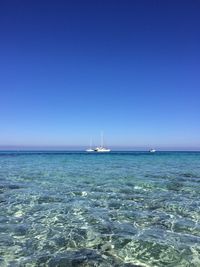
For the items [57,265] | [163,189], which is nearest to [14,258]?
[57,265]

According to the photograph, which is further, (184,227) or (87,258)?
(184,227)

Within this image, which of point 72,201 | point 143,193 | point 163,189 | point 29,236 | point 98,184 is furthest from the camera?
point 98,184

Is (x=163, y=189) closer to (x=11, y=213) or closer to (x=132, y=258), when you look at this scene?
(x=11, y=213)

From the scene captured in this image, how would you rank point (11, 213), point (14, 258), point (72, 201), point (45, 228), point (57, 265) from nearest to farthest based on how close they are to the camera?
1. point (57, 265)
2. point (14, 258)
3. point (45, 228)
4. point (11, 213)
5. point (72, 201)

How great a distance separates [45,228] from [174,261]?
517 cm

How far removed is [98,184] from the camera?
78.3ft

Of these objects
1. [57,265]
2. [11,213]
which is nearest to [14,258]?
[57,265]

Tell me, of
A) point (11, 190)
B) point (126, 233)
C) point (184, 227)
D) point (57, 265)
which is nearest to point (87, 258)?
point (57, 265)

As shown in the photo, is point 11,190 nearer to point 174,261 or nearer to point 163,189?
point 163,189

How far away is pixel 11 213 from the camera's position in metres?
A: 14.2

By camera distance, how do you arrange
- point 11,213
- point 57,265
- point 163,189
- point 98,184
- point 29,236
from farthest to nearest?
1. point 98,184
2. point 163,189
3. point 11,213
4. point 29,236
5. point 57,265

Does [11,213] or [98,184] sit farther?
[98,184]

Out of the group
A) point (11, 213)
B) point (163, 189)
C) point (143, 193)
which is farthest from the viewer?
point (163, 189)

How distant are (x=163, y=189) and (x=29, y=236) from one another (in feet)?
40.2
